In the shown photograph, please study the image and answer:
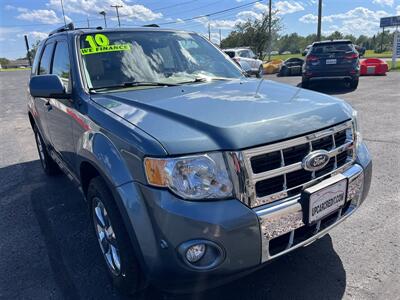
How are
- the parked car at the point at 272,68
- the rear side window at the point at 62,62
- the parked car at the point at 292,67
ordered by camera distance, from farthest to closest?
the parked car at the point at 272,68
the parked car at the point at 292,67
the rear side window at the point at 62,62

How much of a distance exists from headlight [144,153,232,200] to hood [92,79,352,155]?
0.06 m

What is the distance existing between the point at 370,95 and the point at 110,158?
33.7 ft

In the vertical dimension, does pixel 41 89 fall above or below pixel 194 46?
below

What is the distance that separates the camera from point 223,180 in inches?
72.6

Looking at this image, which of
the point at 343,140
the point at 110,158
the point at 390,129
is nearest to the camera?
the point at 110,158

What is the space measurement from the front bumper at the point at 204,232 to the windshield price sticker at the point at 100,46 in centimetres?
161

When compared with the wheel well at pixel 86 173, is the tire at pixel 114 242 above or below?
below

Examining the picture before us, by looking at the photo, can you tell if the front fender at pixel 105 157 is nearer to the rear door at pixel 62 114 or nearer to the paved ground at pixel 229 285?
the rear door at pixel 62 114

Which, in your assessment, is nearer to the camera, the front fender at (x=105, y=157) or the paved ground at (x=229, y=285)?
the front fender at (x=105, y=157)

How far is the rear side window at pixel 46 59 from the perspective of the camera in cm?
403

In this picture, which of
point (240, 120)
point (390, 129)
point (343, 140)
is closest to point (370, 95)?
point (390, 129)

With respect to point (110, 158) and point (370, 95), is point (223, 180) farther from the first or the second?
point (370, 95)

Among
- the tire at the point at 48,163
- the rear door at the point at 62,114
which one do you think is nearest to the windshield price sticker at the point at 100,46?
the rear door at the point at 62,114

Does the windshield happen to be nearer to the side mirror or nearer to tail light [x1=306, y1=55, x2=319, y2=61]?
the side mirror
